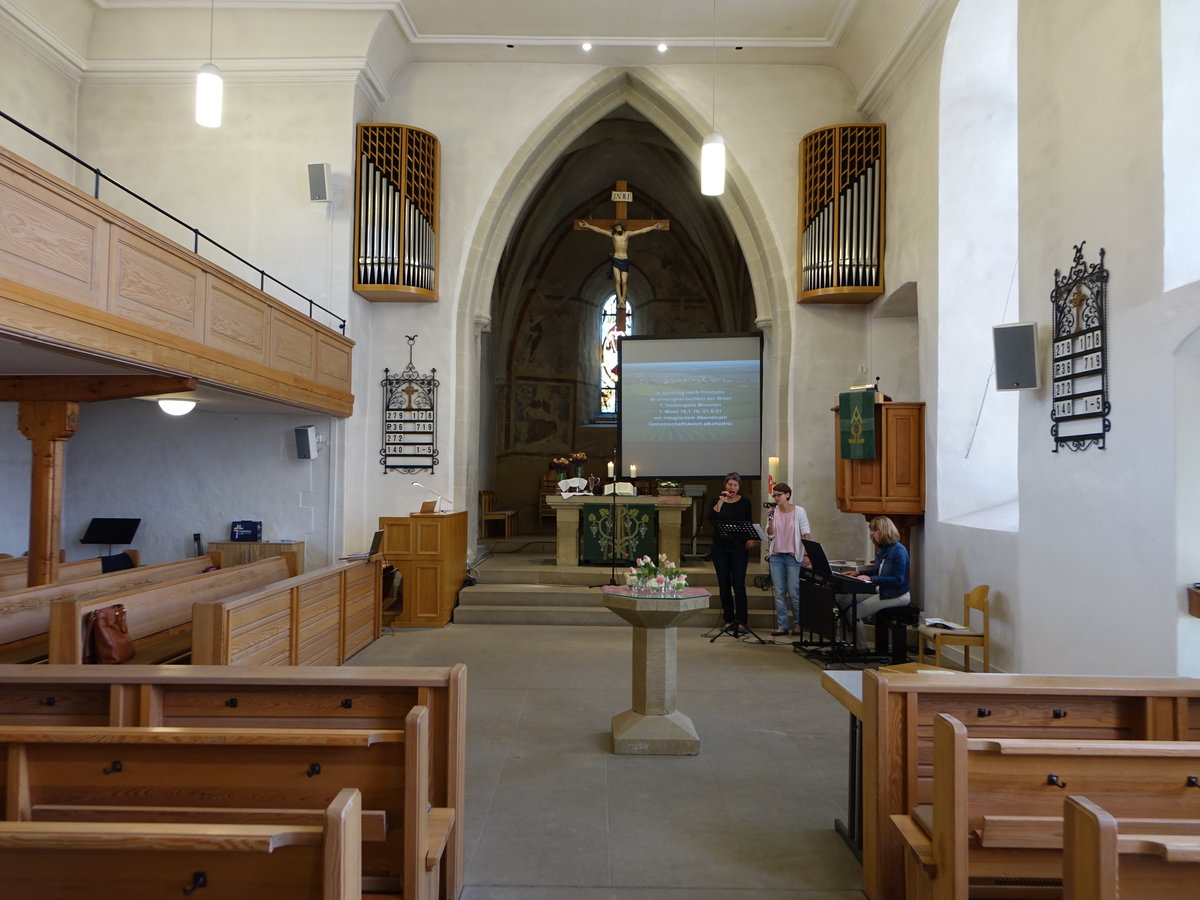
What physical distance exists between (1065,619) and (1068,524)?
22.1 inches

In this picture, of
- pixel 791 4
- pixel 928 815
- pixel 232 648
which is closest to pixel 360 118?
pixel 791 4

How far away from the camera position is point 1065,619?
459cm

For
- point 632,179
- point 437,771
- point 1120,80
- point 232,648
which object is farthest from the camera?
point 632,179

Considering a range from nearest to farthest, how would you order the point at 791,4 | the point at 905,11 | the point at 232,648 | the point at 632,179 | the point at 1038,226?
the point at 232,648
the point at 1038,226
the point at 905,11
the point at 791,4
the point at 632,179

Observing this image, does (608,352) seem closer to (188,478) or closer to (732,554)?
(188,478)

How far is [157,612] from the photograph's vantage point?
191 inches

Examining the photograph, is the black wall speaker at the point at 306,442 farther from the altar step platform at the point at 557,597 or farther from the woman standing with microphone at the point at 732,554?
the woman standing with microphone at the point at 732,554

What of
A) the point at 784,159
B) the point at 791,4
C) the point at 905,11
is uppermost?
the point at 791,4

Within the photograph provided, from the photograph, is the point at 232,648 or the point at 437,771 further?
the point at 232,648

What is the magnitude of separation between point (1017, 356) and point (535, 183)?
6.57 metres

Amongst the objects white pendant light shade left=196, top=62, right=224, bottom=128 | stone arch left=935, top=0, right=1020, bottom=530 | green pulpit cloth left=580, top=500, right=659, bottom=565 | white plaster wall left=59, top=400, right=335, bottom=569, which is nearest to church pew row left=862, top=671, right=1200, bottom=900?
stone arch left=935, top=0, right=1020, bottom=530

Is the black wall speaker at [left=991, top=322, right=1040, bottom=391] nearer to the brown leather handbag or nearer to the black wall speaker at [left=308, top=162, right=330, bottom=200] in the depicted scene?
the brown leather handbag

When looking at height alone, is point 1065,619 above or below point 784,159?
below

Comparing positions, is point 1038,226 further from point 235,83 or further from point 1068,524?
point 235,83
